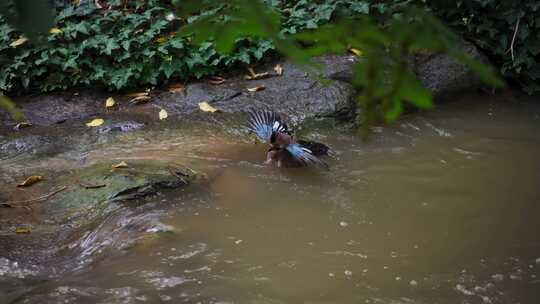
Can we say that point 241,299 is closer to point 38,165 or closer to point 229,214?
point 229,214

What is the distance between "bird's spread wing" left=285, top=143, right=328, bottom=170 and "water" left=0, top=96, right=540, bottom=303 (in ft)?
0.29

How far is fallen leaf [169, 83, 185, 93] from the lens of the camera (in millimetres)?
6641

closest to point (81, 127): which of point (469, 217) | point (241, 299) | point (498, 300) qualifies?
point (241, 299)

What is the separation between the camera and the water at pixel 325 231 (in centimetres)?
333

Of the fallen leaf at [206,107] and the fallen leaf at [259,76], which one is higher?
the fallen leaf at [259,76]

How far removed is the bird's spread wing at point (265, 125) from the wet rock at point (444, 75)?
2.14m

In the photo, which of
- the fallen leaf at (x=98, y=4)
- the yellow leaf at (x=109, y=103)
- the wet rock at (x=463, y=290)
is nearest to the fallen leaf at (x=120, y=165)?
the yellow leaf at (x=109, y=103)

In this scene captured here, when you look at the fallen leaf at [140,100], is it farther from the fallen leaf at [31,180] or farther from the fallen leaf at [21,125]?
the fallen leaf at [31,180]

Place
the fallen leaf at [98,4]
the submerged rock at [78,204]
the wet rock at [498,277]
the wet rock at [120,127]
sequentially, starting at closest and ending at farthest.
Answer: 1. the wet rock at [498,277]
2. the submerged rock at [78,204]
3. the wet rock at [120,127]
4. the fallen leaf at [98,4]

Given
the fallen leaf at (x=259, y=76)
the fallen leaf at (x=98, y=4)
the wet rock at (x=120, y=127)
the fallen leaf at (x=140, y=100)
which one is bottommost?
the wet rock at (x=120, y=127)

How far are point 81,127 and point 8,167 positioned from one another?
3.50ft

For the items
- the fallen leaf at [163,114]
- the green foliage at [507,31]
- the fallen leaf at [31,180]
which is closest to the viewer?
the fallen leaf at [31,180]

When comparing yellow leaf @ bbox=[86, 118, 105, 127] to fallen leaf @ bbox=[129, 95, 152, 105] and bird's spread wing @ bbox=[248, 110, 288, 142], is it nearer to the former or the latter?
fallen leaf @ bbox=[129, 95, 152, 105]

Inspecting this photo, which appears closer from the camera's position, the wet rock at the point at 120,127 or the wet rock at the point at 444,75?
the wet rock at the point at 120,127
